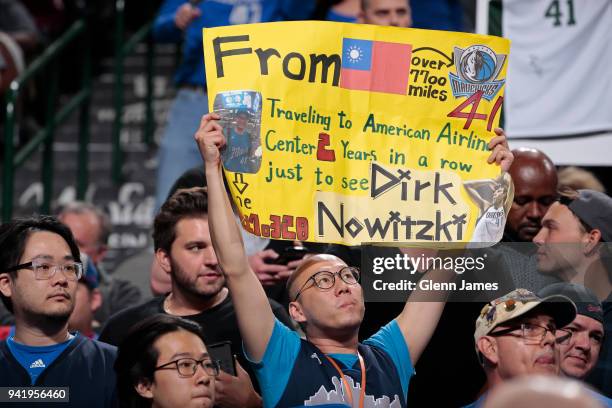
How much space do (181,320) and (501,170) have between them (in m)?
1.12

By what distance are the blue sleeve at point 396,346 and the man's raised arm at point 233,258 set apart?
46 centimetres

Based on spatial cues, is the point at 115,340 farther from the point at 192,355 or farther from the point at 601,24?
the point at 601,24

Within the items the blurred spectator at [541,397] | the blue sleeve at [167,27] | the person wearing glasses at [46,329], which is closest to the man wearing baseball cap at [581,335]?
the person wearing glasses at [46,329]

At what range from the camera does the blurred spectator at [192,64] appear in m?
6.03

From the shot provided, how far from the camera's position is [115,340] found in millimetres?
4145

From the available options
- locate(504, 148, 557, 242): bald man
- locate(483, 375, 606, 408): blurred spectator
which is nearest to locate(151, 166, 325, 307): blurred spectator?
locate(504, 148, 557, 242): bald man

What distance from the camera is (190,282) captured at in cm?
416

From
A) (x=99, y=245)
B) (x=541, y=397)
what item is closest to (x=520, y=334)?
(x=541, y=397)

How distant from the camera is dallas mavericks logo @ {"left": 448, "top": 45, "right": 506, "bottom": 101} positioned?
3758 mm

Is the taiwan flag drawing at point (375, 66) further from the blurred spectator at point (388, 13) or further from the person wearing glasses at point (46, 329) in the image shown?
the blurred spectator at point (388, 13)

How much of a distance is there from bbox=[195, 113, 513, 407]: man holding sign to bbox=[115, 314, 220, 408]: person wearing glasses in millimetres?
168

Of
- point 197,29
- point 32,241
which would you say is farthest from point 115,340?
point 197,29

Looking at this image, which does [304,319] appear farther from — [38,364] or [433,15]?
[433,15]

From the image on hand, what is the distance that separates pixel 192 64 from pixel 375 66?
105 inches
